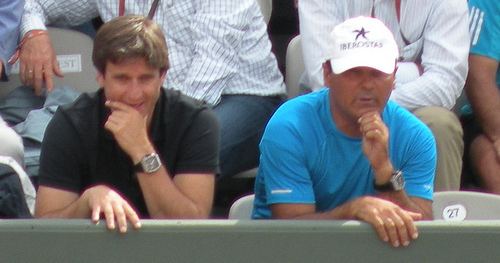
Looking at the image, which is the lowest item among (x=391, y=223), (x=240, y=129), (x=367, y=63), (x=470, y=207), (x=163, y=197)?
(x=240, y=129)

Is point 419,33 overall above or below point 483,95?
above

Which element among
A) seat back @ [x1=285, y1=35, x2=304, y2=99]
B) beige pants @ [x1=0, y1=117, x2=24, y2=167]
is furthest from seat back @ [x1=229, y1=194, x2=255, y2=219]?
seat back @ [x1=285, y1=35, x2=304, y2=99]

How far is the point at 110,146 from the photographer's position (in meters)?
3.97

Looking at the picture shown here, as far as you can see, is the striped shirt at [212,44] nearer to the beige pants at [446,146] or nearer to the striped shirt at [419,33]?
the striped shirt at [419,33]

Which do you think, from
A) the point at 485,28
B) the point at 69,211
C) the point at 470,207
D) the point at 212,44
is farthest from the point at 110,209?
the point at 485,28

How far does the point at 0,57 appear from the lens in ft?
16.2

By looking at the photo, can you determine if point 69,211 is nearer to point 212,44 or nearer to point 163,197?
point 163,197

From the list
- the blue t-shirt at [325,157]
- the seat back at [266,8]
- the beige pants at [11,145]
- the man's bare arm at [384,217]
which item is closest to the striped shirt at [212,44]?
the seat back at [266,8]

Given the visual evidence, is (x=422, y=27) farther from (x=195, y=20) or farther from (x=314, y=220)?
(x=314, y=220)

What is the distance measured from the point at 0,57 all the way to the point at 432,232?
2168 mm

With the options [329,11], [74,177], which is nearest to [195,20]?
[329,11]

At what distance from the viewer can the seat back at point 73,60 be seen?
16.7ft

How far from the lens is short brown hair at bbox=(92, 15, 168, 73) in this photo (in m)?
3.87

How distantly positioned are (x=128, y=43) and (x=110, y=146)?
339 millimetres
